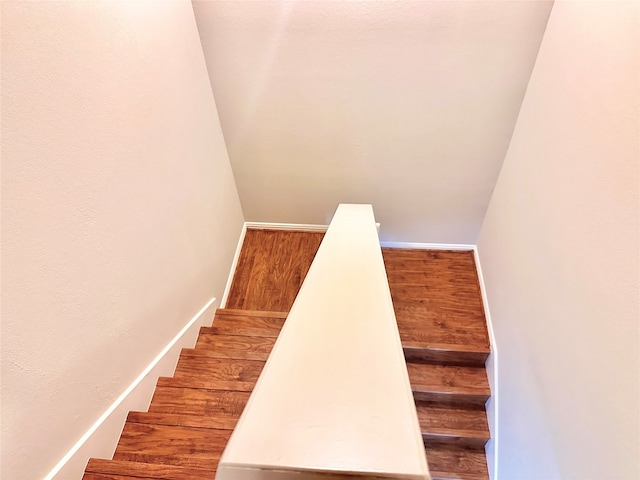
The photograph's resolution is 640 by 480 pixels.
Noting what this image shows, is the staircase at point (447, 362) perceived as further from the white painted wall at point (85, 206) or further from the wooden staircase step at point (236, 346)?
the white painted wall at point (85, 206)

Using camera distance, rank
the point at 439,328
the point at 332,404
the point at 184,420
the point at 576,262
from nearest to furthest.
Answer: the point at 332,404, the point at 576,262, the point at 184,420, the point at 439,328

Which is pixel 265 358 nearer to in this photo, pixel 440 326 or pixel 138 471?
pixel 138 471

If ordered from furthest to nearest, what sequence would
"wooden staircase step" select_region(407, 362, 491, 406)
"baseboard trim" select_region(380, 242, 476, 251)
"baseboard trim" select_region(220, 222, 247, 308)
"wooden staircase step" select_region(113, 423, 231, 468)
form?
"baseboard trim" select_region(380, 242, 476, 251) < "baseboard trim" select_region(220, 222, 247, 308) < "wooden staircase step" select_region(407, 362, 491, 406) < "wooden staircase step" select_region(113, 423, 231, 468)

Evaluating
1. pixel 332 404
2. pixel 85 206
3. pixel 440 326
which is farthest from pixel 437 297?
pixel 332 404

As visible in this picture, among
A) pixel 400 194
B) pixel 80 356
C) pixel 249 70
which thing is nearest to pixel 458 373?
pixel 400 194

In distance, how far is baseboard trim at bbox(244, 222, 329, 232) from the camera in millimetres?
3365

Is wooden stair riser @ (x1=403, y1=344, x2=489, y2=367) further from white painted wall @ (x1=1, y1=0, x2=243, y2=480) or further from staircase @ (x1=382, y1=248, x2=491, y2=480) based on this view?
white painted wall @ (x1=1, y1=0, x2=243, y2=480)

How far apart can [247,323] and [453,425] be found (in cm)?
136

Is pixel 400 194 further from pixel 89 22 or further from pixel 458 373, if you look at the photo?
pixel 89 22

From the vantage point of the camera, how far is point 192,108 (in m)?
2.20

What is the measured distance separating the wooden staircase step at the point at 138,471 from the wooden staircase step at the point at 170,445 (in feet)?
0.53

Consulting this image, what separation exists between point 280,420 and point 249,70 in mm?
2209

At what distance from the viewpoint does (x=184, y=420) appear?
68.7 inches

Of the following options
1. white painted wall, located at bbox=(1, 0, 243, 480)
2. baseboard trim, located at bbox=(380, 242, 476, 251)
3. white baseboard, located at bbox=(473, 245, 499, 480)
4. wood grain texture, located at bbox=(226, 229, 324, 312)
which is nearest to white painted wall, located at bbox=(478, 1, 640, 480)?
white baseboard, located at bbox=(473, 245, 499, 480)
